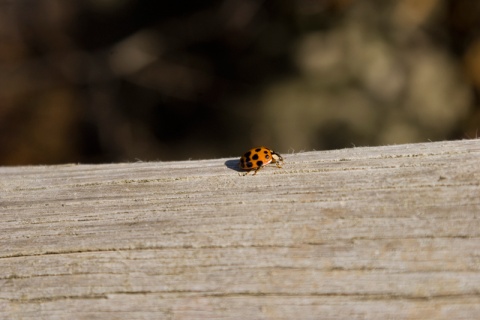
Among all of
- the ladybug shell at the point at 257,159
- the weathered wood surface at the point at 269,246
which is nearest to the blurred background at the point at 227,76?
the ladybug shell at the point at 257,159

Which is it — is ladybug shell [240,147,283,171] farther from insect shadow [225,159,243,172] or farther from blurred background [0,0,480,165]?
blurred background [0,0,480,165]

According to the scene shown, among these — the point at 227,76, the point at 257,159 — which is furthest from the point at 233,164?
the point at 227,76

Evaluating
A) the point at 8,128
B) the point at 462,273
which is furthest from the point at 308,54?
the point at 462,273

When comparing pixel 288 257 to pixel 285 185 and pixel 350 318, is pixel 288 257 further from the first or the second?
pixel 285 185

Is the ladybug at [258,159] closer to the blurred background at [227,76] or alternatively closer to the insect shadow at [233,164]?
the insect shadow at [233,164]

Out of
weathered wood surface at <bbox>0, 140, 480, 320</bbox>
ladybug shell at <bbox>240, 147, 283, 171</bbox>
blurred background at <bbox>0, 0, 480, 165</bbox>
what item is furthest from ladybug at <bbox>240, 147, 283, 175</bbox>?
blurred background at <bbox>0, 0, 480, 165</bbox>

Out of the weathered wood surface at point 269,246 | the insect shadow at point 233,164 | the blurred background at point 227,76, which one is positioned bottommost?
the weathered wood surface at point 269,246

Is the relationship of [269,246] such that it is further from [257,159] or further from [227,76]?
[227,76]
